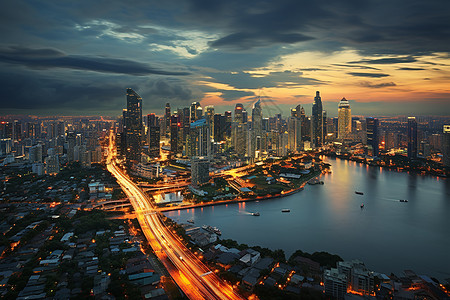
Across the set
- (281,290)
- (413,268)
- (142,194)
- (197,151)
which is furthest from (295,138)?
(281,290)

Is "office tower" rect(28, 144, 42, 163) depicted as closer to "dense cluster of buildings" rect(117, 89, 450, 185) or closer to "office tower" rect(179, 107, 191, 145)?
"dense cluster of buildings" rect(117, 89, 450, 185)

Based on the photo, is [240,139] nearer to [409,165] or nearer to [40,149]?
[409,165]

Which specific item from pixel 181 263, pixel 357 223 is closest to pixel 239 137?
pixel 357 223

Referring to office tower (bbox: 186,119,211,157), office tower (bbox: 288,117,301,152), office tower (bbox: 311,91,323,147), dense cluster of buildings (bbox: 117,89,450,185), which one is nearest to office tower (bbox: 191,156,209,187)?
dense cluster of buildings (bbox: 117,89,450,185)

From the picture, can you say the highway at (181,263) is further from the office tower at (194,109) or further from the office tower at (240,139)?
the office tower at (194,109)

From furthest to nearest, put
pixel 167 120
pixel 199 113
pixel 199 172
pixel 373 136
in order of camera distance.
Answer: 1. pixel 167 120
2. pixel 199 113
3. pixel 373 136
4. pixel 199 172

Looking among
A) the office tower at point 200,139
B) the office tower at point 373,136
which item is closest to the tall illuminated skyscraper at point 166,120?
the office tower at point 200,139
